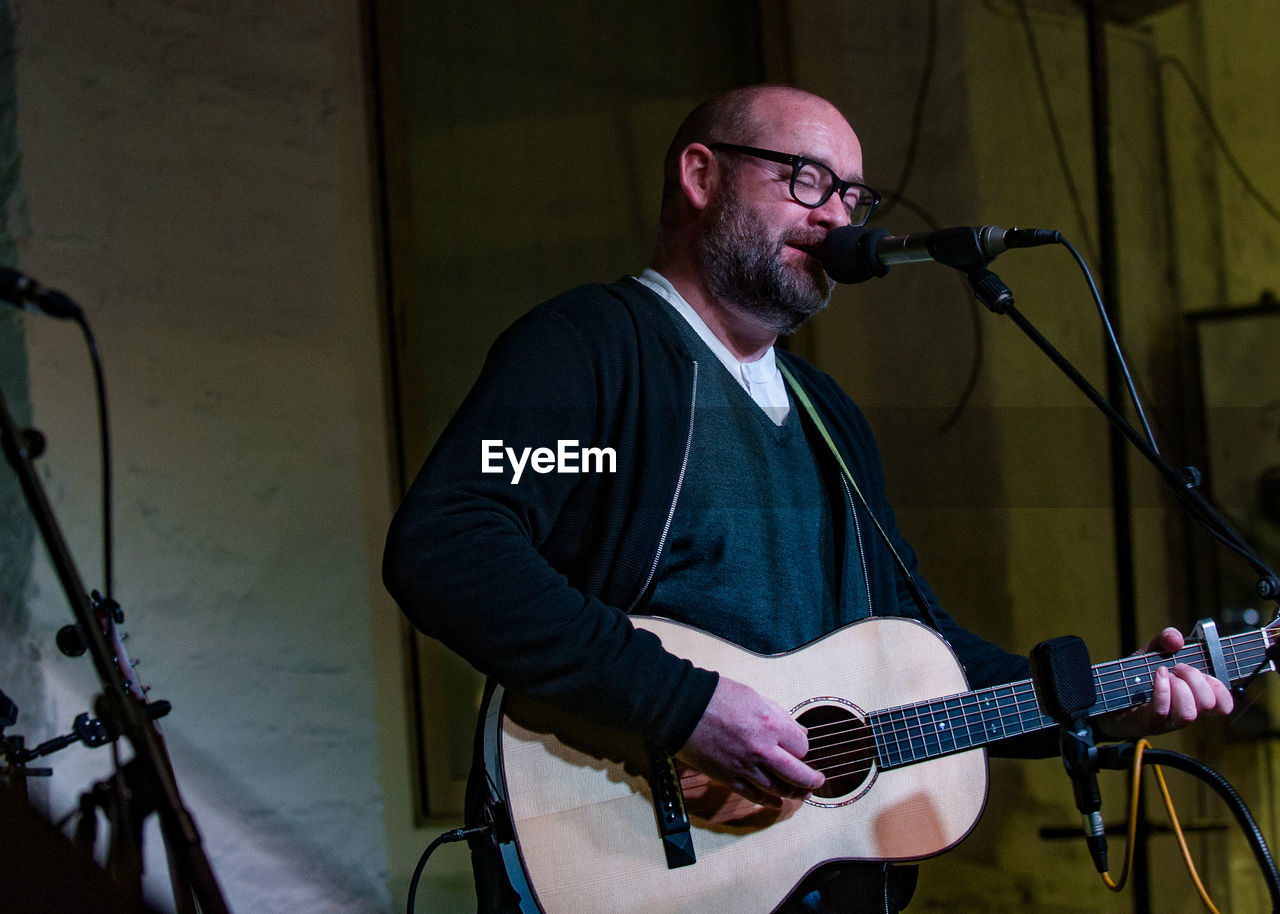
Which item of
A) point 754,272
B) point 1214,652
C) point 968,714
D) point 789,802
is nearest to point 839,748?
point 789,802

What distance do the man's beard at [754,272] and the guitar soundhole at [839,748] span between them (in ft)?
1.98

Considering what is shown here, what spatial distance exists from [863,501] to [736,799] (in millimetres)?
546

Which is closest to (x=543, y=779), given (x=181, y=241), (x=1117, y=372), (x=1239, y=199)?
(x=181, y=241)

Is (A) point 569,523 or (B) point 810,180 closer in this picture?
(A) point 569,523

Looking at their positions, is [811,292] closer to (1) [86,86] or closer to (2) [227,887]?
(1) [86,86]

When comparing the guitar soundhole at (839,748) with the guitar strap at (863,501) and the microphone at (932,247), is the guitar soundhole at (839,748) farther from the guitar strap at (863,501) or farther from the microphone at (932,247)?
the microphone at (932,247)

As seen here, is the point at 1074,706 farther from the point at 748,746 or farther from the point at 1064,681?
the point at 748,746

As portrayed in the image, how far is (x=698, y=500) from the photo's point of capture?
4.75 ft

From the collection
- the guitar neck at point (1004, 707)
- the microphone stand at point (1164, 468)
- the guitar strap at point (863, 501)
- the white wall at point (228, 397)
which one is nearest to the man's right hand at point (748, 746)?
the guitar neck at point (1004, 707)

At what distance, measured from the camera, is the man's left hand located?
145 centimetres

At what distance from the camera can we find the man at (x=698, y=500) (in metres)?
1.23

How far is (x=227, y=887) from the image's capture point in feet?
5.95

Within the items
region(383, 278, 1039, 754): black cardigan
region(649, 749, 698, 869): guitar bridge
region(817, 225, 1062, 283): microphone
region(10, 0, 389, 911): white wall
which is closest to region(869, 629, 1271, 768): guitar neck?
region(383, 278, 1039, 754): black cardigan

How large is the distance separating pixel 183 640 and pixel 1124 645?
201cm
